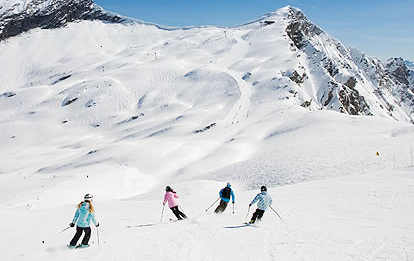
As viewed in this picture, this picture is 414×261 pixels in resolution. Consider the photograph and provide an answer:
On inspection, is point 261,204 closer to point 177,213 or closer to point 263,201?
point 263,201

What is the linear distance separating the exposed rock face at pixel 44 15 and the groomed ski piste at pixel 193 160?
35825 millimetres

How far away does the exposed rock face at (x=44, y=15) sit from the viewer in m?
170

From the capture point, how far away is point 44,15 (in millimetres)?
180500

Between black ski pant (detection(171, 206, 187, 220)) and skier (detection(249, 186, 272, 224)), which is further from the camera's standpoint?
black ski pant (detection(171, 206, 187, 220))

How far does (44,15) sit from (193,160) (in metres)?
170

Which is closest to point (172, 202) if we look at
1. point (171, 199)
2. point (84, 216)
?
point (171, 199)

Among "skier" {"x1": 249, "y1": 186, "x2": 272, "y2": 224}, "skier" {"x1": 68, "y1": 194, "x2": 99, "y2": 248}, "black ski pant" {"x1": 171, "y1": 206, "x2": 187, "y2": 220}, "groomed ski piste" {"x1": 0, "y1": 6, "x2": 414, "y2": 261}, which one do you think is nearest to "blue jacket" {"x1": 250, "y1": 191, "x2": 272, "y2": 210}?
"skier" {"x1": 249, "y1": 186, "x2": 272, "y2": 224}

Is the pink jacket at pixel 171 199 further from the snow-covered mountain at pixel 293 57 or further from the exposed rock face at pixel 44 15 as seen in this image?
the exposed rock face at pixel 44 15

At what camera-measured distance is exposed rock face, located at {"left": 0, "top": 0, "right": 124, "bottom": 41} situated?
170 meters

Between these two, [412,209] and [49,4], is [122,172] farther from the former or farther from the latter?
[49,4]

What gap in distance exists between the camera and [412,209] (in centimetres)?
1338

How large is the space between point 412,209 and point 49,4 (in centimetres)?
20567

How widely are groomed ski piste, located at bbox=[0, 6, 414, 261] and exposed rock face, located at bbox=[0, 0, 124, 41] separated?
3583 centimetres

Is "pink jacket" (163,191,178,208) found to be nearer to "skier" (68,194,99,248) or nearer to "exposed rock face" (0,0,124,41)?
"skier" (68,194,99,248)
